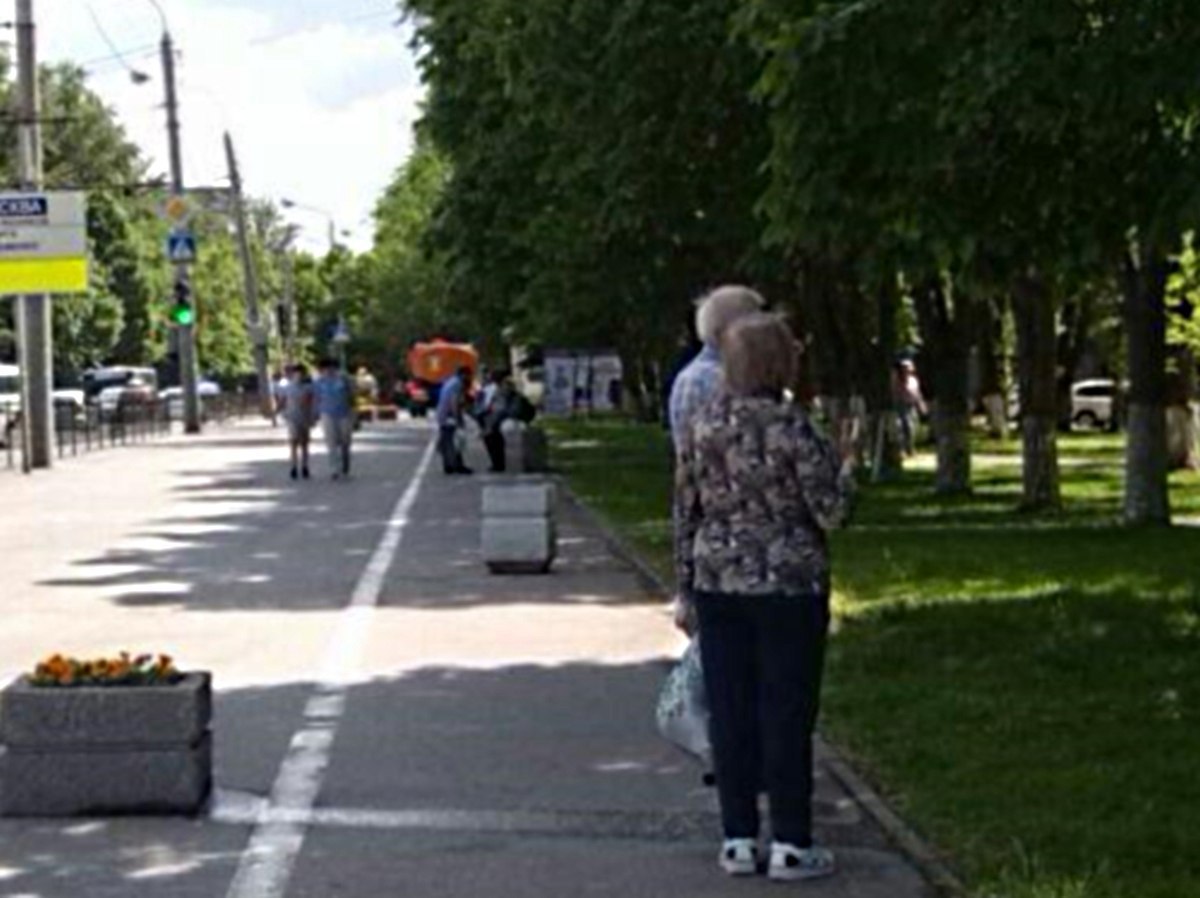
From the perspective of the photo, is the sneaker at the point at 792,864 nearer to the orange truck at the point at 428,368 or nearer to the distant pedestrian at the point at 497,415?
the distant pedestrian at the point at 497,415

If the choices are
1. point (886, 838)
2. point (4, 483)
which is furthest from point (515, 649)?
point (4, 483)

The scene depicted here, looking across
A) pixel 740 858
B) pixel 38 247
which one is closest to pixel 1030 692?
pixel 740 858

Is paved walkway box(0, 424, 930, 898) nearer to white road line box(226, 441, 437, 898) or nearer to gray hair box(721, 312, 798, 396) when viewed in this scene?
white road line box(226, 441, 437, 898)

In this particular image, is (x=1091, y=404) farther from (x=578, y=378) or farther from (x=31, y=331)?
(x=31, y=331)

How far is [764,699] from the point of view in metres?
8.80

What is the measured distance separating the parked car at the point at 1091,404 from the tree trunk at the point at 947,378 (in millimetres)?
33898

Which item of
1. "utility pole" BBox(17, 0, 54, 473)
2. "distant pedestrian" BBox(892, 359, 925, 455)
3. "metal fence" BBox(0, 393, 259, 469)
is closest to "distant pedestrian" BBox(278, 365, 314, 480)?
"utility pole" BBox(17, 0, 54, 473)

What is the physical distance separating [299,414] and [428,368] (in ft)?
224

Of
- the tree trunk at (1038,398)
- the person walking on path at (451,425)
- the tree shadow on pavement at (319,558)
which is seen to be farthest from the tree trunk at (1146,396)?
the person walking on path at (451,425)

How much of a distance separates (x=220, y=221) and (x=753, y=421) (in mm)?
149404

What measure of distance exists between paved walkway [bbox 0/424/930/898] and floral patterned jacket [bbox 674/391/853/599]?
100 cm

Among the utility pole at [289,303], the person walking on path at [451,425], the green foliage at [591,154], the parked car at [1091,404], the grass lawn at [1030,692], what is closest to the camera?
the grass lawn at [1030,692]

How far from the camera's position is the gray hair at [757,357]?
28.5 feet

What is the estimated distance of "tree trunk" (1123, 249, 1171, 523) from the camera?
25188 millimetres
